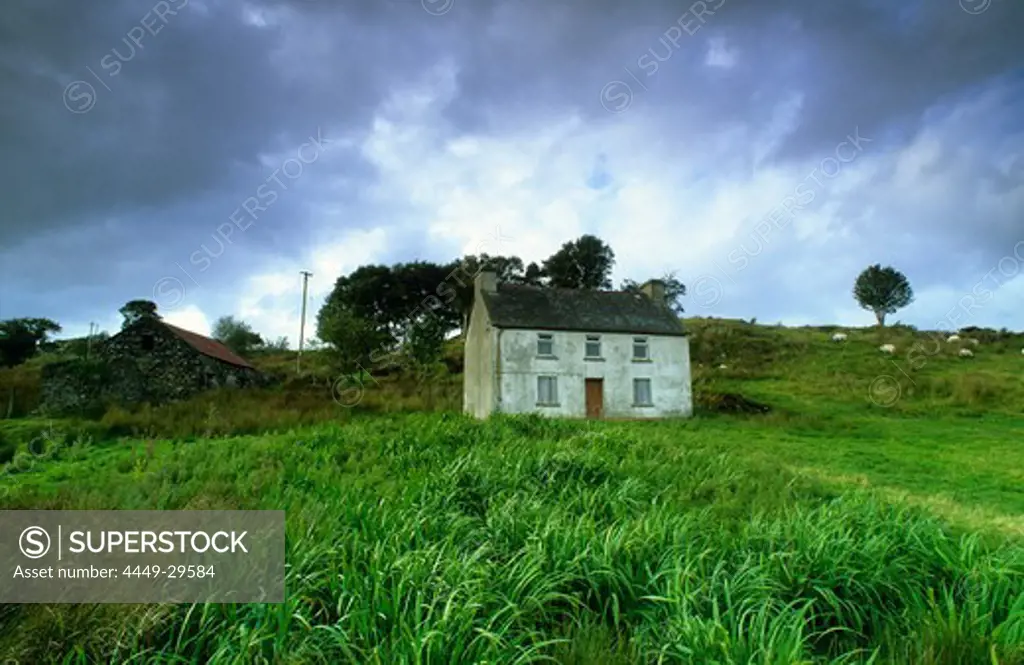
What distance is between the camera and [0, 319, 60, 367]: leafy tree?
49.7 m

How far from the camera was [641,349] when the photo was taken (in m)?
30.8

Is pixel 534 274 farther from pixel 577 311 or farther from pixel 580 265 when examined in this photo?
pixel 577 311

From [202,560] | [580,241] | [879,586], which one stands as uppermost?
[580,241]

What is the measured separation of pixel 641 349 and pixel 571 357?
4.17 meters

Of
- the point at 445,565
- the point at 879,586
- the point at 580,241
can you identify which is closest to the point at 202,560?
the point at 445,565

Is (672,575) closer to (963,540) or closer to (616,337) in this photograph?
(963,540)

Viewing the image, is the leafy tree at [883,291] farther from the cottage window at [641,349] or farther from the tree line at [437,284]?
the cottage window at [641,349]

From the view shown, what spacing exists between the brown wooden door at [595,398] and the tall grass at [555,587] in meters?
19.9

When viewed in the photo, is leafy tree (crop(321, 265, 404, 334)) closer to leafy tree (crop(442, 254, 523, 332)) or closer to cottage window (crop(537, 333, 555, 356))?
leafy tree (crop(442, 254, 523, 332))

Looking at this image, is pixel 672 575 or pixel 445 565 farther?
pixel 672 575

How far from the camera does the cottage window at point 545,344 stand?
1149 inches

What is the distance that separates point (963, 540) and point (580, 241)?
181ft

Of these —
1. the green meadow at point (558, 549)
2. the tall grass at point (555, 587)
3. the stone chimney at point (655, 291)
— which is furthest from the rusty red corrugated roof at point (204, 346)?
the stone chimney at point (655, 291)

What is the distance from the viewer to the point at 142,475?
10.1 m
